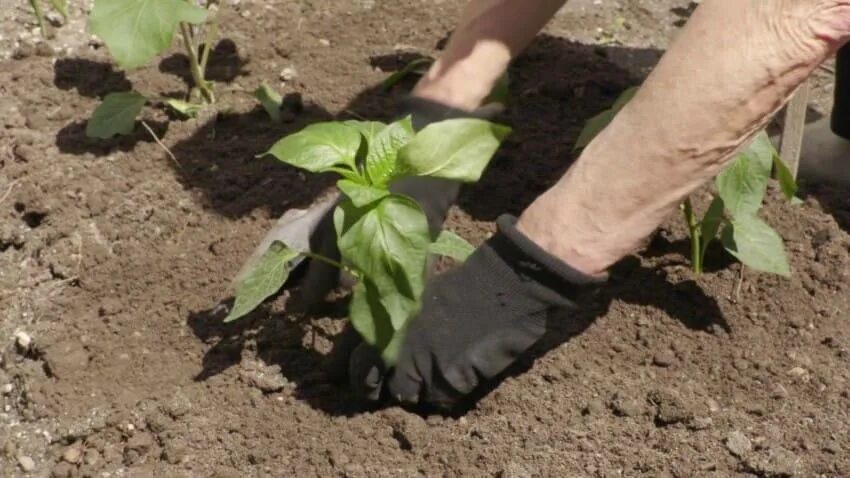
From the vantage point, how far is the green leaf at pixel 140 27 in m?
2.23

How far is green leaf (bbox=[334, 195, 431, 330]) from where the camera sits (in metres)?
1.67

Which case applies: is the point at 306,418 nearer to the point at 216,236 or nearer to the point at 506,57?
the point at 216,236

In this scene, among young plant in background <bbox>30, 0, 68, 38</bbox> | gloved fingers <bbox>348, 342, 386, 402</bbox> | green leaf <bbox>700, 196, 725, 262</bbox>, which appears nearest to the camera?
gloved fingers <bbox>348, 342, 386, 402</bbox>

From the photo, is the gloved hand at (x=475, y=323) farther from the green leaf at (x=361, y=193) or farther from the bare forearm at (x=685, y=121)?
the green leaf at (x=361, y=193)

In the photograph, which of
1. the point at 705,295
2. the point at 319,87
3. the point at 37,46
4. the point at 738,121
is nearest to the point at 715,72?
the point at 738,121

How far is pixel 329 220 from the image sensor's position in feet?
7.09

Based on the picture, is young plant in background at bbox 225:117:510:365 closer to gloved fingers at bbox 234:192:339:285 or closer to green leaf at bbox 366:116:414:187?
green leaf at bbox 366:116:414:187

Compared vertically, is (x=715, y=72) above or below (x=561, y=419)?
above

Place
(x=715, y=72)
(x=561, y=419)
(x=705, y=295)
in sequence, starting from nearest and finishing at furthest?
(x=715, y=72)
(x=561, y=419)
(x=705, y=295)

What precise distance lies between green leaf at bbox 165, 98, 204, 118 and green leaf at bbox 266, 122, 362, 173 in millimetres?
898

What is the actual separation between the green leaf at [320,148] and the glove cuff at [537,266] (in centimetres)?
29

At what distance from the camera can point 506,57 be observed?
231 cm

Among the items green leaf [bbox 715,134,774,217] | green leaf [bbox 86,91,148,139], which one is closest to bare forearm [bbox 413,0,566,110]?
green leaf [bbox 715,134,774,217]

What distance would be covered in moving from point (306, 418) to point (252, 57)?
120 centimetres
